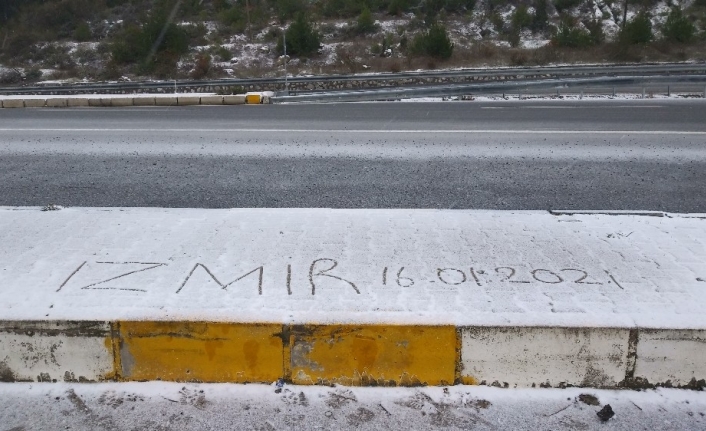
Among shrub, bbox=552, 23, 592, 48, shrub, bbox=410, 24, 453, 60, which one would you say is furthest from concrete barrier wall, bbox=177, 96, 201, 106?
shrub, bbox=552, 23, 592, 48

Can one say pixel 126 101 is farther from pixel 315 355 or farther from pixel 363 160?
pixel 315 355

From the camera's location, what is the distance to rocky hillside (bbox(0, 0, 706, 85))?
29.9 m

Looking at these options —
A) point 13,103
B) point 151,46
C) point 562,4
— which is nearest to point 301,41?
point 151,46

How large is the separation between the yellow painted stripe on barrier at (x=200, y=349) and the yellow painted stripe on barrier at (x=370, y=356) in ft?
0.39

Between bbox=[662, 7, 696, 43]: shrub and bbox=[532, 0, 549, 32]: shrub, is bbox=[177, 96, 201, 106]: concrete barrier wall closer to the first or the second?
bbox=[662, 7, 696, 43]: shrub

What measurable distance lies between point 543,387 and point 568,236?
4.93ft

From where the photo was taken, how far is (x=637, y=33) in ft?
99.9

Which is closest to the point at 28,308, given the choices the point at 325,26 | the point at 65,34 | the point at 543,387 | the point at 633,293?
the point at 543,387

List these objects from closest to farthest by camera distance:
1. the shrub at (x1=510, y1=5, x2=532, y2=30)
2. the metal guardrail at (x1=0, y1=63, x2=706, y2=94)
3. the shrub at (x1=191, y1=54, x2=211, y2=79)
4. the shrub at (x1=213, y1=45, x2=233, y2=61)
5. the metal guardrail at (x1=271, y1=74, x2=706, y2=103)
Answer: the metal guardrail at (x1=271, y1=74, x2=706, y2=103), the metal guardrail at (x1=0, y1=63, x2=706, y2=94), the shrub at (x1=191, y1=54, x2=211, y2=79), the shrub at (x1=213, y1=45, x2=233, y2=61), the shrub at (x1=510, y1=5, x2=532, y2=30)

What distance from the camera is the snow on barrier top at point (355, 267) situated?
10.1 ft

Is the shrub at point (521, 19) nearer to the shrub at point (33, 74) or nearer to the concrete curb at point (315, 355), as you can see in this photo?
the shrub at point (33, 74)

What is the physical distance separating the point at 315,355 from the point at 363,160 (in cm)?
488

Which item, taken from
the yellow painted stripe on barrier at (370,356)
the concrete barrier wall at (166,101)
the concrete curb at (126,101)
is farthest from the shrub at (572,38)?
the yellow painted stripe on barrier at (370,356)

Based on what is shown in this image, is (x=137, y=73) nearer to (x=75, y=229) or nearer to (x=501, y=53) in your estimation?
(x=501, y=53)
